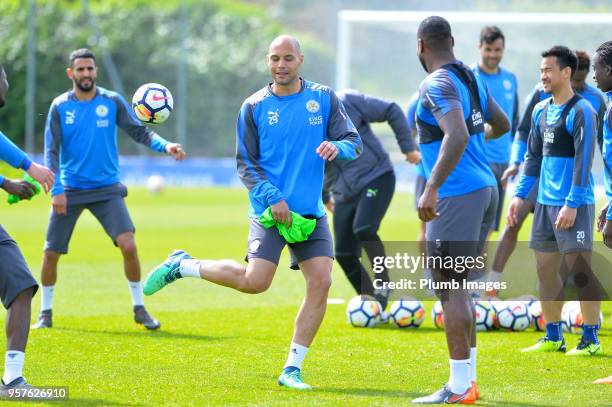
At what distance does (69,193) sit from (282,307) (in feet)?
9.65

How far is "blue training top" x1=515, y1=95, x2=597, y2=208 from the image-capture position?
28.3 feet

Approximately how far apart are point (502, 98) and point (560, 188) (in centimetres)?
370

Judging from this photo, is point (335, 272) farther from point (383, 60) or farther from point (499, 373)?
point (383, 60)

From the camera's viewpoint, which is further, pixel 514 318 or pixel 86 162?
pixel 86 162

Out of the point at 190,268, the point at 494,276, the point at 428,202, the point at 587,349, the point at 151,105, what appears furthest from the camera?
the point at 494,276

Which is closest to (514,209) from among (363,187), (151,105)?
(363,187)

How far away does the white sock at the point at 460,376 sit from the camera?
23.4 feet

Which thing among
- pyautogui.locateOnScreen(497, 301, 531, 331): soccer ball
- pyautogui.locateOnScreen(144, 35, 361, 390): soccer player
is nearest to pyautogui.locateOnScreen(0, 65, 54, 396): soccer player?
pyautogui.locateOnScreen(144, 35, 361, 390): soccer player

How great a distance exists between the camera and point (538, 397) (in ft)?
24.5

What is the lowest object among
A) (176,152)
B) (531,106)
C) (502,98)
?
(176,152)

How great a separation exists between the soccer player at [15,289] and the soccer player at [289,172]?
1401 mm

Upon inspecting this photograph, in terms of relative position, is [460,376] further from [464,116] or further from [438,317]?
[438,317]

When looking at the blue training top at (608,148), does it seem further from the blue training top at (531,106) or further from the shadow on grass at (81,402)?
the shadow on grass at (81,402)

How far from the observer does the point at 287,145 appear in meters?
7.92
